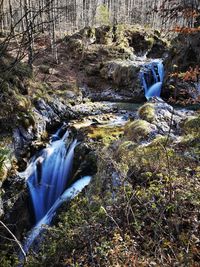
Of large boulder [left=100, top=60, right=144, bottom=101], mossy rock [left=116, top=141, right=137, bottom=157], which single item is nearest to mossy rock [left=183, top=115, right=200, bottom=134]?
mossy rock [left=116, top=141, right=137, bottom=157]

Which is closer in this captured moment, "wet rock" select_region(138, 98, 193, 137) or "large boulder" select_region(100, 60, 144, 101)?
"wet rock" select_region(138, 98, 193, 137)

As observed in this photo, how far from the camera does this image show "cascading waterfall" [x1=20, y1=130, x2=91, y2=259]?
26.1ft

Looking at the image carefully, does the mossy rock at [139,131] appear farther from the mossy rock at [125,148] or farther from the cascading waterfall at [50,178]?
the cascading waterfall at [50,178]

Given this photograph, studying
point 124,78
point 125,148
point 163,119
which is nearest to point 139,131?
point 125,148

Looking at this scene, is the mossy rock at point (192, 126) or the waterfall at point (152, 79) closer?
the mossy rock at point (192, 126)

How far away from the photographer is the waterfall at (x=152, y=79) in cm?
1711

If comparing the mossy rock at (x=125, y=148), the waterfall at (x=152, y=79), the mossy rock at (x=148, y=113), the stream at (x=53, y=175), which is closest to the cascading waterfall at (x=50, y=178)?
the stream at (x=53, y=175)

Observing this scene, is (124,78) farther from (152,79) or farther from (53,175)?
(53,175)

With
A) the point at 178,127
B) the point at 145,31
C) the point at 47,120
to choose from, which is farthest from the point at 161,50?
the point at 178,127

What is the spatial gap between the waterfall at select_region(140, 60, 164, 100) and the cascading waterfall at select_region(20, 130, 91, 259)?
8533mm

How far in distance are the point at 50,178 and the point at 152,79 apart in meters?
11.4

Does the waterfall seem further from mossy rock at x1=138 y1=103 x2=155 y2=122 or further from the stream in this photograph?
mossy rock at x1=138 y1=103 x2=155 y2=122

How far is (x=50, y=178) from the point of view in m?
8.98

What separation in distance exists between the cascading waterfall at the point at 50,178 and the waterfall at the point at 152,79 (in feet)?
28.0
